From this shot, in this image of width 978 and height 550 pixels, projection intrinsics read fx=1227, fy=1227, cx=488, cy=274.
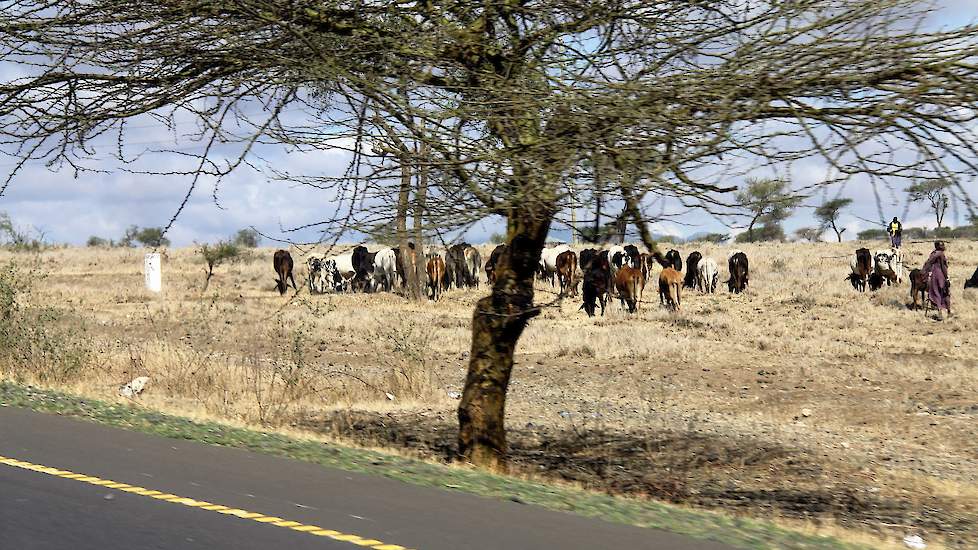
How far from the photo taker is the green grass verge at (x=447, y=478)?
6973 mm

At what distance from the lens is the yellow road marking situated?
20.0 ft

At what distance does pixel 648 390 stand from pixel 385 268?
26.9 m

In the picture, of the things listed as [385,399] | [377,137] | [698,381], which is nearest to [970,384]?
[698,381]

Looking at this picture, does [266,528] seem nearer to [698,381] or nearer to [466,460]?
[466,460]

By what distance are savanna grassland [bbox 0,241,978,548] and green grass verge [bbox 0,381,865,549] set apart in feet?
5.37

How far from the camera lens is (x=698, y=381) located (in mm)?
22672

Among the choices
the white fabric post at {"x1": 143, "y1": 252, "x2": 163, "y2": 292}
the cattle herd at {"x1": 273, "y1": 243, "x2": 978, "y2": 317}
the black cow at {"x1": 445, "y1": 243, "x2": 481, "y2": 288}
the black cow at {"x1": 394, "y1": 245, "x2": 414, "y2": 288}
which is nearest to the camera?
the cattle herd at {"x1": 273, "y1": 243, "x2": 978, "y2": 317}

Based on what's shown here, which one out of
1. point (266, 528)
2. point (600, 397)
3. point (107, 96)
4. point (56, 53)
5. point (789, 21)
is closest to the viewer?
point (266, 528)

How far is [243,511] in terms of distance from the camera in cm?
669

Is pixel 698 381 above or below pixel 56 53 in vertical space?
below

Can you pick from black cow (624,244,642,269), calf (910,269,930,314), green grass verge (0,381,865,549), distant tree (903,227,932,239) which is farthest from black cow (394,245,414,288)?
distant tree (903,227,932,239)

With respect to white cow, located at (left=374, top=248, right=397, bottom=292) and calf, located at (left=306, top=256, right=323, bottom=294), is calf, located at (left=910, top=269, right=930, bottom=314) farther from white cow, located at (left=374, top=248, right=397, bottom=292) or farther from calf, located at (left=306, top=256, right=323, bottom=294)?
calf, located at (left=306, top=256, right=323, bottom=294)

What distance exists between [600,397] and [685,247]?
2194 inches

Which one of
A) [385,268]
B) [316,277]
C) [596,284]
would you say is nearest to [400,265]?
[385,268]
